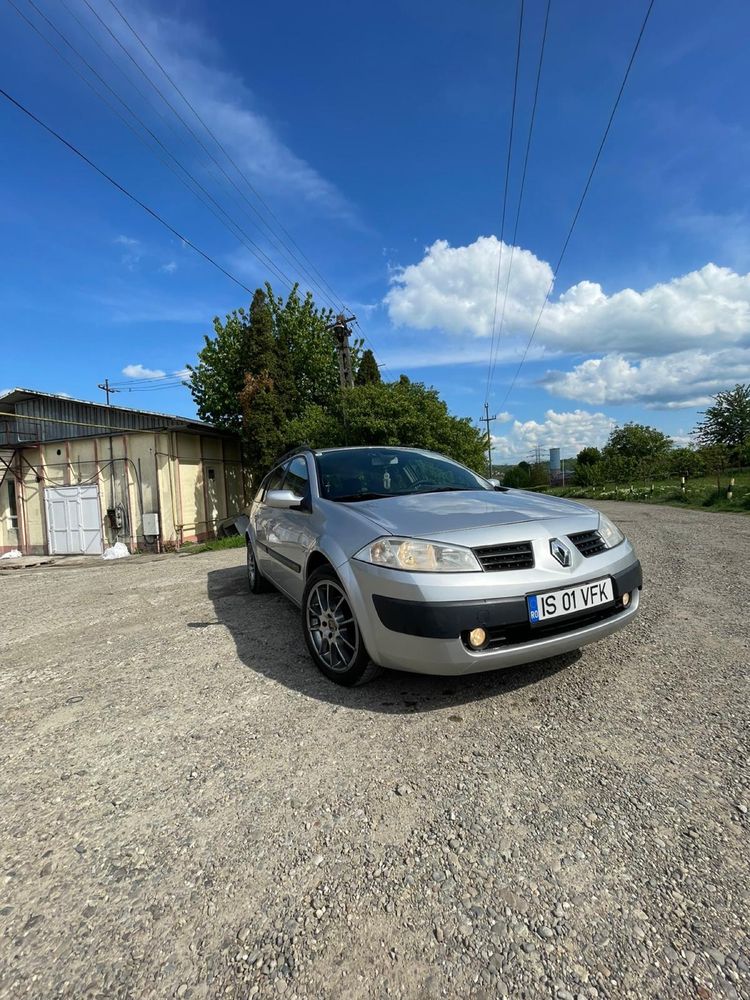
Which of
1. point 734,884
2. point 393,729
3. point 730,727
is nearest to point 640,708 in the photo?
point 730,727

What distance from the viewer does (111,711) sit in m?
2.46

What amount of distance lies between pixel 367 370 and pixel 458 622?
26.7 metres

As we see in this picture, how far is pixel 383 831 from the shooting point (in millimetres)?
1550

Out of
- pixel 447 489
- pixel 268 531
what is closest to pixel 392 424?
pixel 268 531

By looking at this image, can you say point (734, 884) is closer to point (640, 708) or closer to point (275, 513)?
point (640, 708)

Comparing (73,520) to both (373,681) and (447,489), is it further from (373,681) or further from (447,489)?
(373,681)

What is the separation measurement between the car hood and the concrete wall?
1367cm

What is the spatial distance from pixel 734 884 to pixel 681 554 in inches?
214

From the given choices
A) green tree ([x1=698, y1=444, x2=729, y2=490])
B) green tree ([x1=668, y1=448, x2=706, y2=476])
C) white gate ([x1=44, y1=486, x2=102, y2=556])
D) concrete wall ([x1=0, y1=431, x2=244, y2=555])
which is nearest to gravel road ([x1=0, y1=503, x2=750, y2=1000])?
concrete wall ([x1=0, y1=431, x2=244, y2=555])

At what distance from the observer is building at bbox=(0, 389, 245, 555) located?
48.7 feet

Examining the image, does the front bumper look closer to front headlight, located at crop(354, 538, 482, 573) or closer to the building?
front headlight, located at crop(354, 538, 482, 573)

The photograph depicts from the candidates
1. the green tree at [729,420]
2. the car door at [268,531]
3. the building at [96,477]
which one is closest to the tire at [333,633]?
the car door at [268,531]

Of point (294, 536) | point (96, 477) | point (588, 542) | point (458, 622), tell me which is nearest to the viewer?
point (458, 622)

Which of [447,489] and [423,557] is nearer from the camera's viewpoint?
[423,557]
